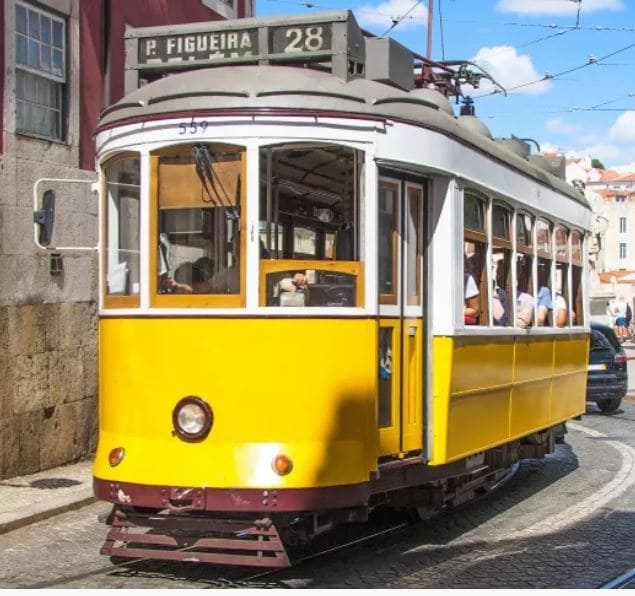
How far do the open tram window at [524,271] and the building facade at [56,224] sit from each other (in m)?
4.86

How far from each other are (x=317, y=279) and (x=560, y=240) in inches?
178

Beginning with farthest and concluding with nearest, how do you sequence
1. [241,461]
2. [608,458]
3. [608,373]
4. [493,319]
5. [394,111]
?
[608,373]
[608,458]
[493,319]
[394,111]
[241,461]

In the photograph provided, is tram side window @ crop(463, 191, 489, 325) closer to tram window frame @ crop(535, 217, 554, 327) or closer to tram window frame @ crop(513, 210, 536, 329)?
tram window frame @ crop(513, 210, 536, 329)

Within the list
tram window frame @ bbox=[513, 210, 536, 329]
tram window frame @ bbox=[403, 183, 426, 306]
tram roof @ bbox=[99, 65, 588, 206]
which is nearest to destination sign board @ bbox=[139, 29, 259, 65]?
tram roof @ bbox=[99, 65, 588, 206]

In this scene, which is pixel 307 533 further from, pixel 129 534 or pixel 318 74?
pixel 318 74

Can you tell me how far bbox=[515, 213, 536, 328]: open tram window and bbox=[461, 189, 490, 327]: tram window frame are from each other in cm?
83

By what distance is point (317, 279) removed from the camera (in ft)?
20.1

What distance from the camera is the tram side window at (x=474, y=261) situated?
7.25m

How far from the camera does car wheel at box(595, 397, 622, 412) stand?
17.8 m

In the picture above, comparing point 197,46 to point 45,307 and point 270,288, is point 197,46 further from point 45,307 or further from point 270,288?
point 45,307

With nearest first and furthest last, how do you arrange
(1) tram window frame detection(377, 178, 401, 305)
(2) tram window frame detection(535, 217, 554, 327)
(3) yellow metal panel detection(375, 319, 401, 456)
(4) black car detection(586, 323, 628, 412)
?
(1) tram window frame detection(377, 178, 401, 305), (3) yellow metal panel detection(375, 319, 401, 456), (2) tram window frame detection(535, 217, 554, 327), (4) black car detection(586, 323, 628, 412)

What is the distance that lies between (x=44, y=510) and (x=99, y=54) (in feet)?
17.8

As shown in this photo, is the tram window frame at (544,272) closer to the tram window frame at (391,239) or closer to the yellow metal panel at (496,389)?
the yellow metal panel at (496,389)

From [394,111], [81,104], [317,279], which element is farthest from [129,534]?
[81,104]
